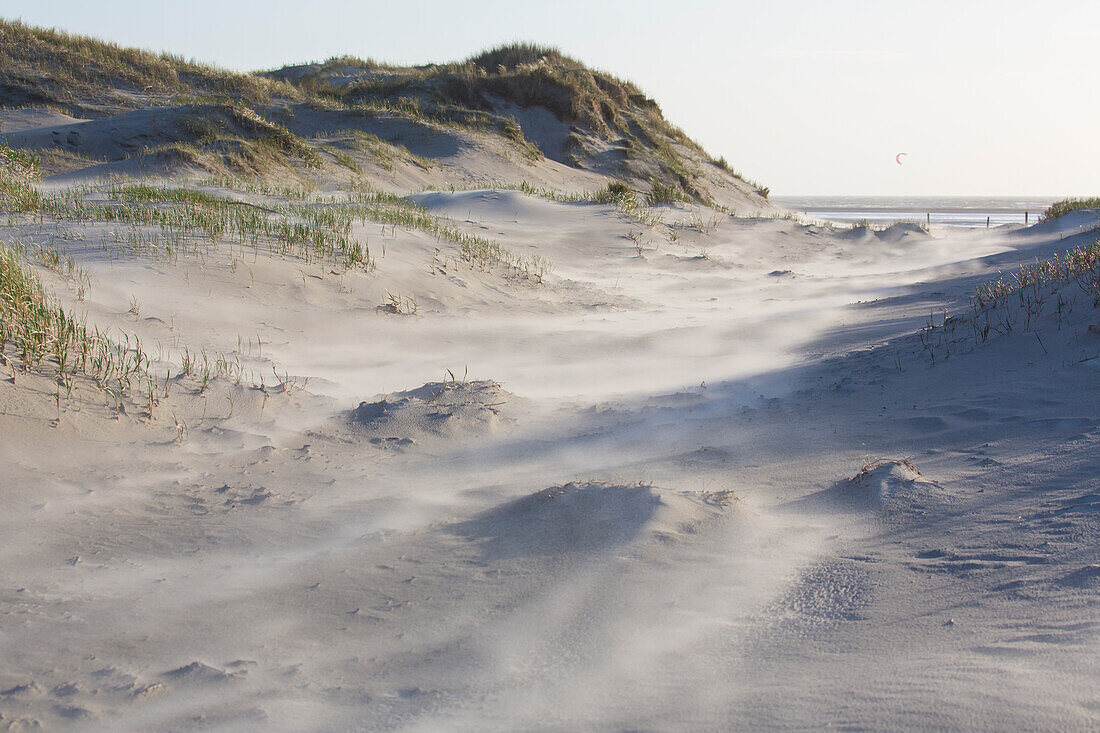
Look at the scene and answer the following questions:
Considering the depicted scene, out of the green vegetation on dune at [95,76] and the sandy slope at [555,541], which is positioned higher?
the green vegetation on dune at [95,76]

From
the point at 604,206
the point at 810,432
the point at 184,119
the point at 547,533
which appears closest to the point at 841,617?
the point at 547,533

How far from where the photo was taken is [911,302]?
8.09m

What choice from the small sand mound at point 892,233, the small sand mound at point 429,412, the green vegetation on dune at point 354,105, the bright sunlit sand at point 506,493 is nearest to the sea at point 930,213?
the small sand mound at point 892,233

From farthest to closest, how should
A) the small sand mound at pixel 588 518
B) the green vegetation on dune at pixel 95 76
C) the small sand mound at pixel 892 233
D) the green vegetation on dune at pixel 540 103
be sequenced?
the green vegetation on dune at pixel 540 103, the green vegetation on dune at pixel 95 76, the small sand mound at pixel 892 233, the small sand mound at pixel 588 518

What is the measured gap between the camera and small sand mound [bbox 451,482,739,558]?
283 cm

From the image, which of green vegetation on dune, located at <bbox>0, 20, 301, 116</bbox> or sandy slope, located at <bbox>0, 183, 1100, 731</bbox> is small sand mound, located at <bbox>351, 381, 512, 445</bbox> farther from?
green vegetation on dune, located at <bbox>0, 20, 301, 116</bbox>

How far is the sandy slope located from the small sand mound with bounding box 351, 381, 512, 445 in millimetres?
23

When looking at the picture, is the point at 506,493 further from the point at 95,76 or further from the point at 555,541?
the point at 95,76

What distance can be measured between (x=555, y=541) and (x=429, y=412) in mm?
1792

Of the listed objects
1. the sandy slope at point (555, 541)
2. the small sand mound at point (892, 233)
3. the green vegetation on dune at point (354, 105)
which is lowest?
the sandy slope at point (555, 541)

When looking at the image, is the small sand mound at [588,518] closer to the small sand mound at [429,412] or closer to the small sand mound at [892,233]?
the small sand mound at [429,412]

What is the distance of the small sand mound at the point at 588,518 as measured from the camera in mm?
2834

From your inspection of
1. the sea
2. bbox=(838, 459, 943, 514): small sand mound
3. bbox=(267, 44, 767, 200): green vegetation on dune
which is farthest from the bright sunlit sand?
the sea

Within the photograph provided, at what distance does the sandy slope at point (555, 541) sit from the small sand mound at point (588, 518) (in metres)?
0.02
